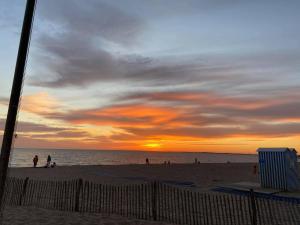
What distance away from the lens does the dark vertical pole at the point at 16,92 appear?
729 cm

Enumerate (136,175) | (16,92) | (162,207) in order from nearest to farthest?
(16,92) < (162,207) < (136,175)

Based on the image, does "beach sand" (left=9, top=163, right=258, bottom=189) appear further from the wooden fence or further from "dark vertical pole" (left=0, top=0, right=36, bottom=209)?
"dark vertical pole" (left=0, top=0, right=36, bottom=209)

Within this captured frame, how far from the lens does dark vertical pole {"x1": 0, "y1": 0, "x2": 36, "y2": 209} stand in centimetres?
729

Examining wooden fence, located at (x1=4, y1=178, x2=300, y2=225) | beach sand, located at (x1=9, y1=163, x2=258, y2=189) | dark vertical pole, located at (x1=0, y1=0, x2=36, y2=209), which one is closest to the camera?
dark vertical pole, located at (x1=0, y1=0, x2=36, y2=209)

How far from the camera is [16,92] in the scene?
7.60 meters

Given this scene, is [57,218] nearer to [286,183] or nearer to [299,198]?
[299,198]

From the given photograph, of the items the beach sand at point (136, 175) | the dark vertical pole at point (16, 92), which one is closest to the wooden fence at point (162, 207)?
the dark vertical pole at point (16, 92)

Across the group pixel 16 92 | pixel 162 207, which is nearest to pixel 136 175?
pixel 162 207

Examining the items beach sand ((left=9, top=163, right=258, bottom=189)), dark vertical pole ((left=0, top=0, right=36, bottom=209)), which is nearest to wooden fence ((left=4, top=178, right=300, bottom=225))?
dark vertical pole ((left=0, top=0, right=36, bottom=209))

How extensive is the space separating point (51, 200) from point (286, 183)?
15.8 meters

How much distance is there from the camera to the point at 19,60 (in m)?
7.70

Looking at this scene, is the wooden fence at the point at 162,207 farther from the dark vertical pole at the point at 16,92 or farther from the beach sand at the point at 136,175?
A: the beach sand at the point at 136,175

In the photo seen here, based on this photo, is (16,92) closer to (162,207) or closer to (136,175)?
(162,207)

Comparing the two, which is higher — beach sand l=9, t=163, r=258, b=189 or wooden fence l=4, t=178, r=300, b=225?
beach sand l=9, t=163, r=258, b=189
